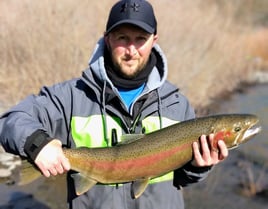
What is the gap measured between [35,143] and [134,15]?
38.2 inches

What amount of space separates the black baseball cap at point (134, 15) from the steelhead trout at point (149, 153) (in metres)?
0.64

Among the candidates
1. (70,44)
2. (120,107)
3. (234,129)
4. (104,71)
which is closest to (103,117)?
(120,107)

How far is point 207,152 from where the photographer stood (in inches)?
109

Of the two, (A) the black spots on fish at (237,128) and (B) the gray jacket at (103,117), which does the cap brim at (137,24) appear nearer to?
(B) the gray jacket at (103,117)

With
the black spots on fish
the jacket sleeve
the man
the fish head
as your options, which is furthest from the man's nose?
the black spots on fish

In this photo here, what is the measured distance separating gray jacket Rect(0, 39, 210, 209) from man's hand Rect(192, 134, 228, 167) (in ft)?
0.39

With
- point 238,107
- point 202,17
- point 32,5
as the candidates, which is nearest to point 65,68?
point 32,5

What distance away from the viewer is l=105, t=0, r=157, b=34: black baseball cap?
116 inches

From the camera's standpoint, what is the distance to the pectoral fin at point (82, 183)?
2.82 m

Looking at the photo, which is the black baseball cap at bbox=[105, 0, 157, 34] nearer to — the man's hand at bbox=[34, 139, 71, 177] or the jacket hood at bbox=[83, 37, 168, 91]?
the jacket hood at bbox=[83, 37, 168, 91]

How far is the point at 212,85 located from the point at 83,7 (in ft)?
17.4

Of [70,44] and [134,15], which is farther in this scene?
[70,44]

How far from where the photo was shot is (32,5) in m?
10.8

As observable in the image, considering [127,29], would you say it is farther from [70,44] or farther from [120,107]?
[70,44]
